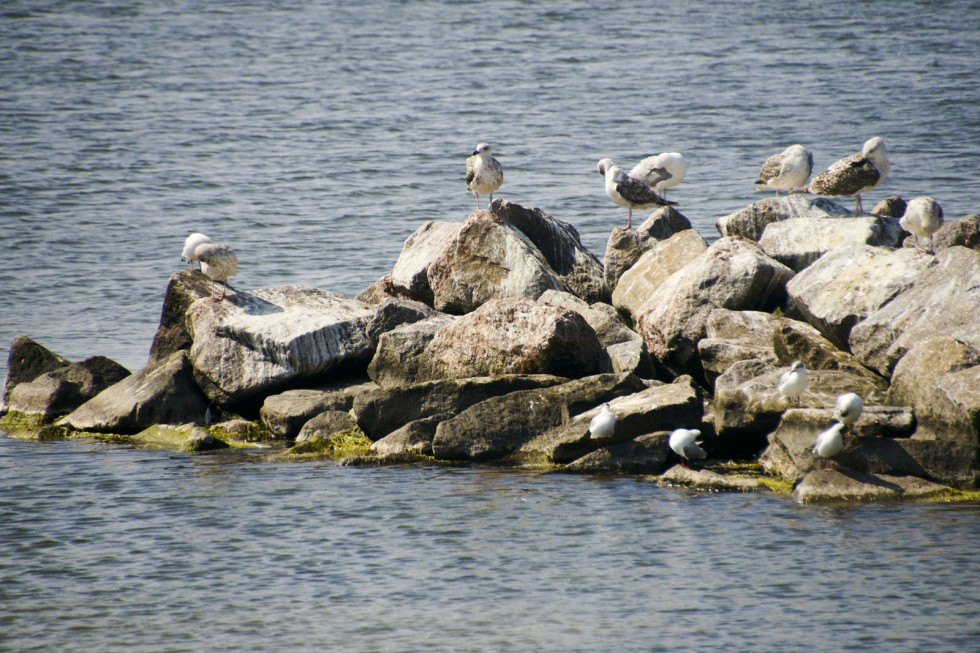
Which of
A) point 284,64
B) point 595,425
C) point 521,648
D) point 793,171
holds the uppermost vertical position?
point 284,64

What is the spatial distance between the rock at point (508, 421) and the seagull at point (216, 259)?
12.3 ft

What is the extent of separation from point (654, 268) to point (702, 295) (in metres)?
1.40

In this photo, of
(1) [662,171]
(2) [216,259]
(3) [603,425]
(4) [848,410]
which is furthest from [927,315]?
(2) [216,259]

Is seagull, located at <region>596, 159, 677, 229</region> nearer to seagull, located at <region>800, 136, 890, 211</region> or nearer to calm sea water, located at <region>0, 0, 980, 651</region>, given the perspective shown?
seagull, located at <region>800, 136, 890, 211</region>

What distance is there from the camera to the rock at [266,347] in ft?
44.1

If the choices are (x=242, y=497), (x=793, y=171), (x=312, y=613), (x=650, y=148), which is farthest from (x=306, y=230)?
(x=312, y=613)

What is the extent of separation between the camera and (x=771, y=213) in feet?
49.9

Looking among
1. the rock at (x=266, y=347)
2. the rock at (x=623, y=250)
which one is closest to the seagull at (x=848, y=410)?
the rock at (x=623, y=250)

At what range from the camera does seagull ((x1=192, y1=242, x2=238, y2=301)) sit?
554 inches

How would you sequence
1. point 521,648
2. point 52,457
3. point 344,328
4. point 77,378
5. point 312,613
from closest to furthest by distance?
point 521,648 < point 312,613 < point 52,457 < point 344,328 < point 77,378

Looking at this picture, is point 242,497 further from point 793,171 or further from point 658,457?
point 793,171

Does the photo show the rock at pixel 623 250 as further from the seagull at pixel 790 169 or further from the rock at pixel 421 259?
the seagull at pixel 790 169

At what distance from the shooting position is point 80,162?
35.3 metres

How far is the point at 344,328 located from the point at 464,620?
232 inches
